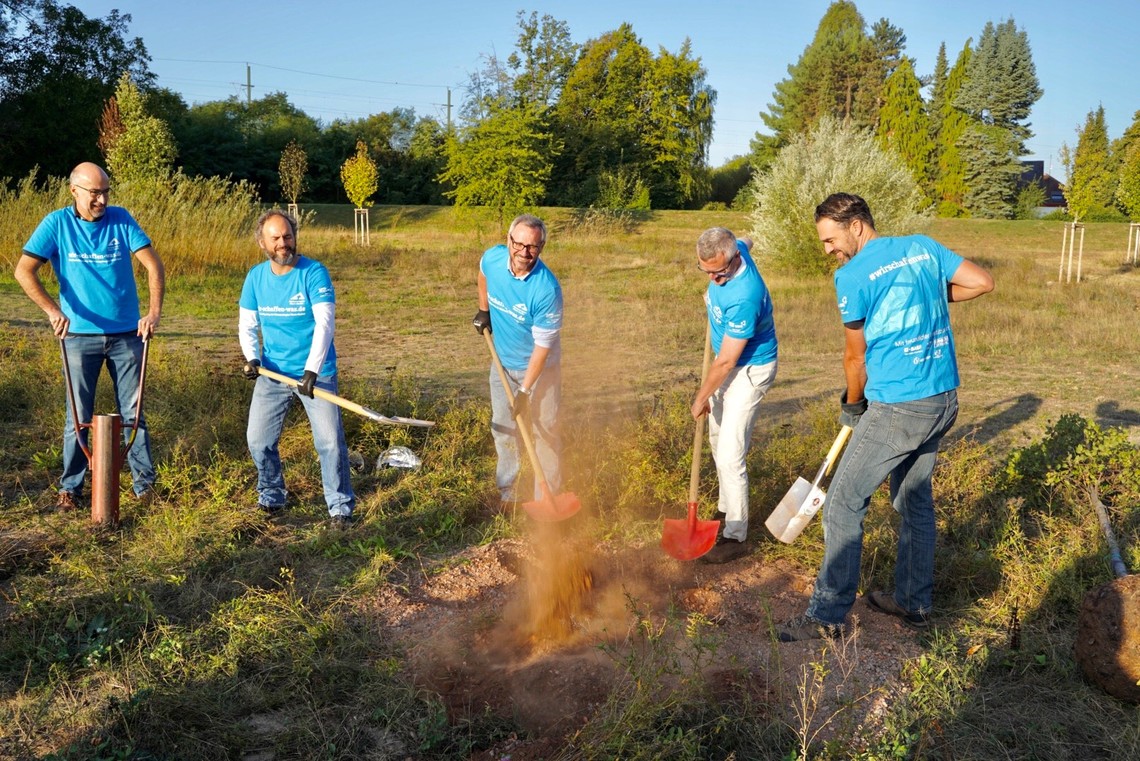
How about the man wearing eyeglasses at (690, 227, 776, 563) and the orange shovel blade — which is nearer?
the man wearing eyeglasses at (690, 227, 776, 563)

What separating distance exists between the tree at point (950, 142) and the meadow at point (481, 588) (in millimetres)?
37004

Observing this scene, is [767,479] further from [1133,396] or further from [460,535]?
[1133,396]

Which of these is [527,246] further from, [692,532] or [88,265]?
[88,265]

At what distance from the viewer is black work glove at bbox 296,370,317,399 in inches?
182

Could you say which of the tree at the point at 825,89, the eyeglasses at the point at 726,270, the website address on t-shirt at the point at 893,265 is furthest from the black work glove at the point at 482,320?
the tree at the point at 825,89

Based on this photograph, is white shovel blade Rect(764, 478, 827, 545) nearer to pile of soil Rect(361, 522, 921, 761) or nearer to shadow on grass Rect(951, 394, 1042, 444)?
pile of soil Rect(361, 522, 921, 761)

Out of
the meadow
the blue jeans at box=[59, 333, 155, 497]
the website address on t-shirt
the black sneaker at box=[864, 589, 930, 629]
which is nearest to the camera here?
the meadow

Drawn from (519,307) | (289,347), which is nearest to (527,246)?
(519,307)

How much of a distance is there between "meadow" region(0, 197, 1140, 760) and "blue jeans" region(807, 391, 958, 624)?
0.25 m

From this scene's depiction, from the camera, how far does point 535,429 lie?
5152 mm

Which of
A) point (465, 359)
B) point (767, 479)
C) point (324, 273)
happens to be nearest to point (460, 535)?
point (324, 273)

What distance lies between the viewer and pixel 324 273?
4777mm

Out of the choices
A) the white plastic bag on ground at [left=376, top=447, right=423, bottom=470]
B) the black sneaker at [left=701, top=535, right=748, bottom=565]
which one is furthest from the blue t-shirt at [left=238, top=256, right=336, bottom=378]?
the black sneaker at [left=701, top=535, right=748, bottom=565]

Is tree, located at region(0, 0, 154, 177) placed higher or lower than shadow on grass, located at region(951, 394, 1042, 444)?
higher
